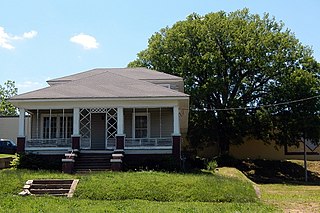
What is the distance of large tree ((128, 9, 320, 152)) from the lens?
37.1 meters

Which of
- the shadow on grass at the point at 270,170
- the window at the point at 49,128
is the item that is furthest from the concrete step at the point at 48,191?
the shadow on grass at the point at 270,170

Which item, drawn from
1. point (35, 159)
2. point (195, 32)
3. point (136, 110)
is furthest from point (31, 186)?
point (195, 32)

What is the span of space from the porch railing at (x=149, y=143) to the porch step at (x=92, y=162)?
145 cm

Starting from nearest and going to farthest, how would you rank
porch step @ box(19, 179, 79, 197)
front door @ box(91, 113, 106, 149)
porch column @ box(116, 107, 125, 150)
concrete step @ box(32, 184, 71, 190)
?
porch step @ box(19, 179, 79, 197) < concrete step @ box(32, 184, 71, 190) < porch column @ box(116, 107, 125, 150) < front door @ box(91, 113, 106, 149)

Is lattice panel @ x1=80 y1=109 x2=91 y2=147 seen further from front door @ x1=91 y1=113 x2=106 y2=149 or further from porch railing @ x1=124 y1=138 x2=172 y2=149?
porch railing @ x1=124 y1=138 x2=172 y2=149

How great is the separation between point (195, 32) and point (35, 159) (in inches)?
862

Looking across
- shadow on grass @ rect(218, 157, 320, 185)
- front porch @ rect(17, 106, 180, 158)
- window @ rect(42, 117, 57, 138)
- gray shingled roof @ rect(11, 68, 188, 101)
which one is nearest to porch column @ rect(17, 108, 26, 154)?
front porch @ rect(17, 106, 180, 158)

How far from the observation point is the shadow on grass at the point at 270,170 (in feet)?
115

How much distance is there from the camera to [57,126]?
2697 centimetres

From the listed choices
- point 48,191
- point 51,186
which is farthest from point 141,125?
point 48,191

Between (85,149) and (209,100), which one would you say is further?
(209,100)

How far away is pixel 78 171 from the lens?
2153cm

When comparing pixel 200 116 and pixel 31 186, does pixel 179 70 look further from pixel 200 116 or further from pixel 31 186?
pixel 31 186

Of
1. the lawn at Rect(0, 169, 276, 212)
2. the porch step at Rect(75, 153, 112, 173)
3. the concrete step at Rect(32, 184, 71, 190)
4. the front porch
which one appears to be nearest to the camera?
the lawn at Rect(0, 169, 276, 212)
